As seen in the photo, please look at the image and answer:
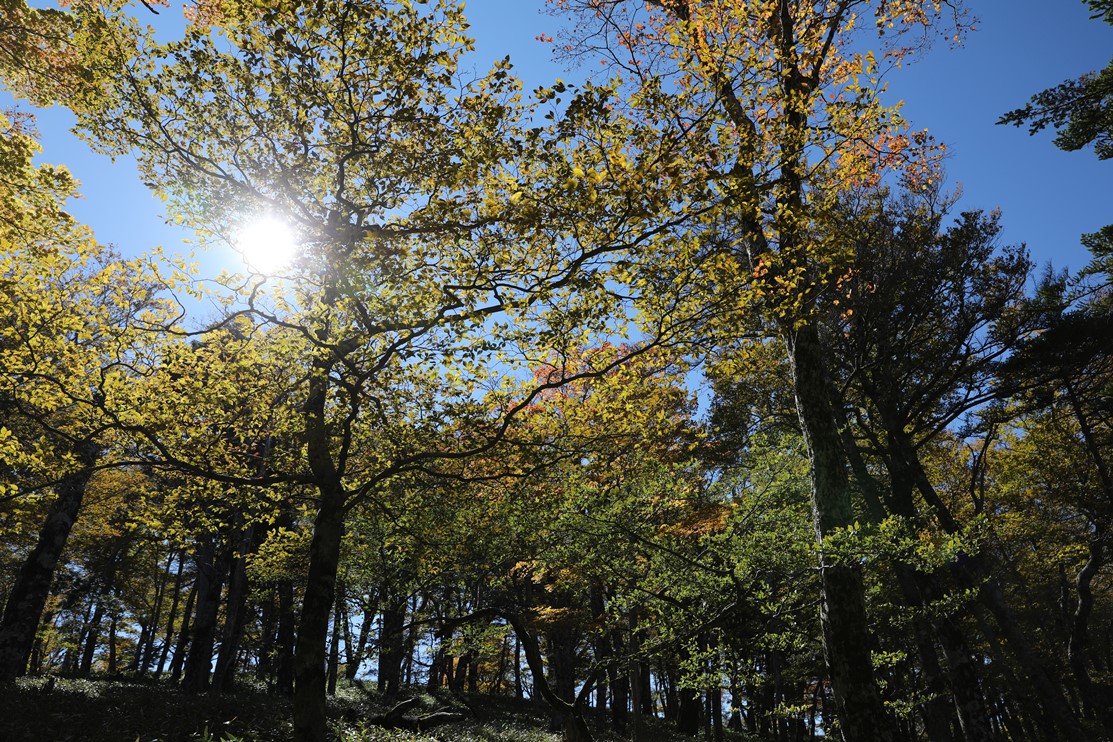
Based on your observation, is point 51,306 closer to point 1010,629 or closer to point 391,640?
point 391,640

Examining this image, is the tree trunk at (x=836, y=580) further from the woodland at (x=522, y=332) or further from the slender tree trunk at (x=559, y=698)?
the slender tree trunk at (x=559, y=698)

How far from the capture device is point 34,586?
13570mm

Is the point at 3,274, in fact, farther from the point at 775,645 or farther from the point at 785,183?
the point at 775,645

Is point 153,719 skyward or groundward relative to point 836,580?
groundward

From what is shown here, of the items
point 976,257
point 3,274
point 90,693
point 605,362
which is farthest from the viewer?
point 976,257

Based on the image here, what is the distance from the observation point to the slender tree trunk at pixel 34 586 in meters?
12.9

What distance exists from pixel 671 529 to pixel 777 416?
14.8 feet

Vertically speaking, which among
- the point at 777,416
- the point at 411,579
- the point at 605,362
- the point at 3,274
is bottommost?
the point at 411,579

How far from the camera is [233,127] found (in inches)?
277

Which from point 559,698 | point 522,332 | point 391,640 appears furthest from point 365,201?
point 391,640

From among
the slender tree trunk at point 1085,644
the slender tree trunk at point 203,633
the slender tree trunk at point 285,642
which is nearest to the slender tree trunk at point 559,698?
the slender tree trunk at point 203,633

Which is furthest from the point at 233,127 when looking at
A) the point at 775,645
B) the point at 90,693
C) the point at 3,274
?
the point at 90,693

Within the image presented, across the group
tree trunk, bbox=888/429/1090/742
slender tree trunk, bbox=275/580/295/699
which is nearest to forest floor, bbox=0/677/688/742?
slender tree trunk, bbox=275/580/295/699

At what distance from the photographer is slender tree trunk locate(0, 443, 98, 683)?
12914mm
